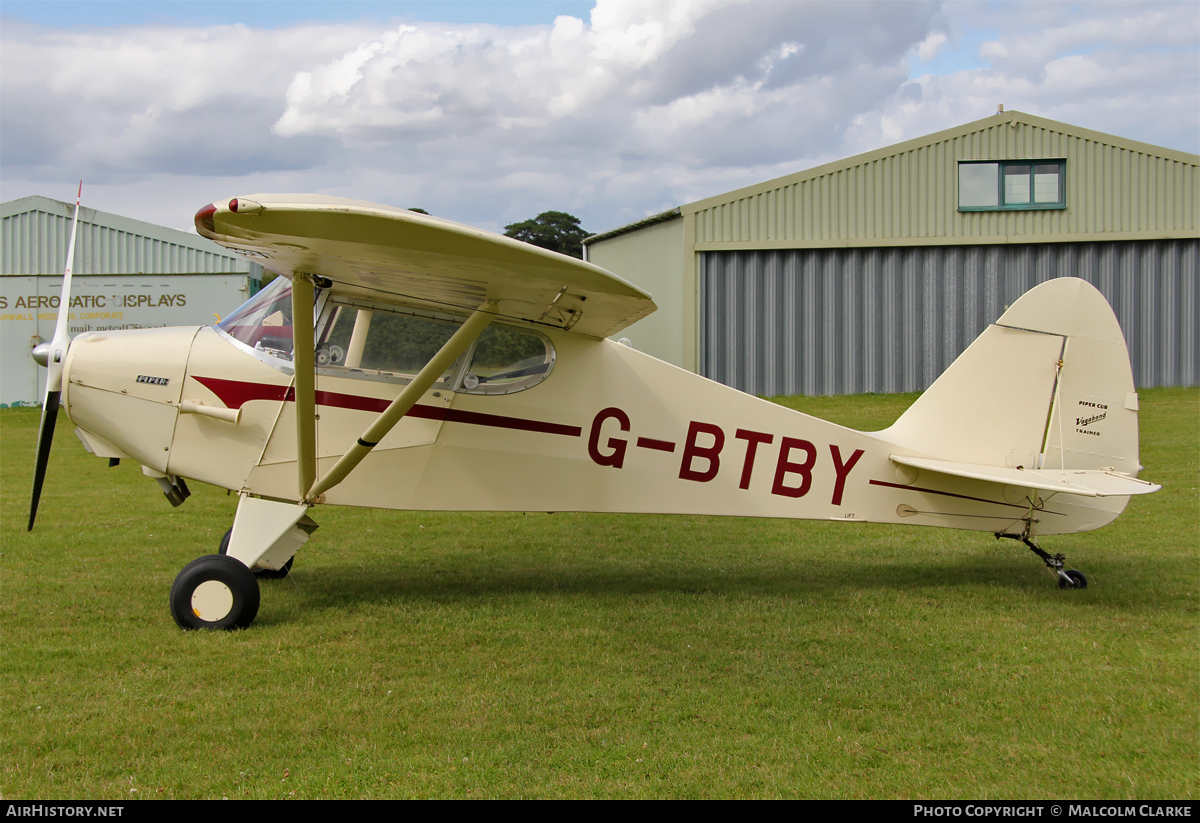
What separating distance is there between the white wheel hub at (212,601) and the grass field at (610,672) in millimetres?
236

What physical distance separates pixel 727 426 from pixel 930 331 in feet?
45.9

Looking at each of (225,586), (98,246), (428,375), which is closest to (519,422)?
(428,375)

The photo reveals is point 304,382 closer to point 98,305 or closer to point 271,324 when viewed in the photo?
point 271,324

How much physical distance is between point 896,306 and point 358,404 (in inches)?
605

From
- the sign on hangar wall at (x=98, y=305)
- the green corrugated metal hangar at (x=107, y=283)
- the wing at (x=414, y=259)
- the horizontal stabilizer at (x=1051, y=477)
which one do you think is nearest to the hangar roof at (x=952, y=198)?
the sign on hangar wall at (x=98, y=305)

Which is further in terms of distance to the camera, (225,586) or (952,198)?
(952,198)

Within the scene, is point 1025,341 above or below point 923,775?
above

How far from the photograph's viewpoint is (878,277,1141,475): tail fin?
6.73m

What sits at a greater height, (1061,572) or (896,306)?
(896,306)

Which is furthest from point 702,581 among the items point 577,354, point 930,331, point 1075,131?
point 1075,131

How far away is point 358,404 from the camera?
5.96m

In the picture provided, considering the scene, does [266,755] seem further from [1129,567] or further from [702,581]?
[1129,567]

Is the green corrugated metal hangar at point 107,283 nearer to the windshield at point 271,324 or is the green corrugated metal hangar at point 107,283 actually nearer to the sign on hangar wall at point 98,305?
the sign on hangar wall at point 98,305

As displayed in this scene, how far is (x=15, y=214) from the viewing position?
73.7 ft
